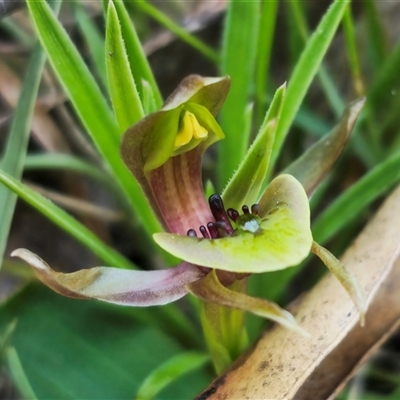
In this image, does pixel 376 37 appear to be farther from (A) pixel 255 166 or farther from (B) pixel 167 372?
(B) pixel 167 372

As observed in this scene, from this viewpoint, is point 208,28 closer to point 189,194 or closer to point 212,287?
point 189,194

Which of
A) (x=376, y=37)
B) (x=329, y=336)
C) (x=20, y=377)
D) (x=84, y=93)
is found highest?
(x=84, y=93)

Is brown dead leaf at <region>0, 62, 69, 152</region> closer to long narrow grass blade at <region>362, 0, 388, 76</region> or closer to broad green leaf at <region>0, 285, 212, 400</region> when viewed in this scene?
broad green leaf at <region>0, 285, 212, 400</region>

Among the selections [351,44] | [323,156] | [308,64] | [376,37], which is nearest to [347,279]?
[323,156]

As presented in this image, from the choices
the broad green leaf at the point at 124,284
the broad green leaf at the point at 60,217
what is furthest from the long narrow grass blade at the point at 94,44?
the broad green leaf at the point at 124,284

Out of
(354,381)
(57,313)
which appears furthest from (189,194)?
(354,381)

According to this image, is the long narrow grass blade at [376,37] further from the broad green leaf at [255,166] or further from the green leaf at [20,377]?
the green leaf at [20,377]
